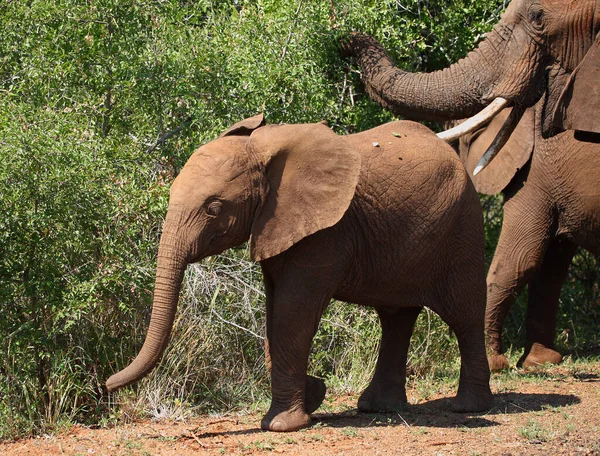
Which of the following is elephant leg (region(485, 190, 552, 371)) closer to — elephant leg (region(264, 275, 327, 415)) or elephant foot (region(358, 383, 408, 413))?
elephant foot (region(358, 383, 408, 413))

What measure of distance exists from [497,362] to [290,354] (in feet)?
9.92

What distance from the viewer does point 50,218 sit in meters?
7.56

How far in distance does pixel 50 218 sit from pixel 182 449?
6.32 feet

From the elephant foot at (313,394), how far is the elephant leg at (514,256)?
2.49 m

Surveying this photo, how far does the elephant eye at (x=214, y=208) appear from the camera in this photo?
6488mm

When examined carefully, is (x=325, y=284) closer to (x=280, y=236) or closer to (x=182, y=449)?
(x=280, y=236)

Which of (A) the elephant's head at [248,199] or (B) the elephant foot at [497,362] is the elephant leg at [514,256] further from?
(A) the elephant's head at [248,199]

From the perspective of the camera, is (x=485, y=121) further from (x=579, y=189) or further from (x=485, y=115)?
(x=579, y=189)

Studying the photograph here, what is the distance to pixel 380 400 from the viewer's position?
7613 mm

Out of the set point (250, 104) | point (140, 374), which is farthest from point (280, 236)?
point (250, 104)

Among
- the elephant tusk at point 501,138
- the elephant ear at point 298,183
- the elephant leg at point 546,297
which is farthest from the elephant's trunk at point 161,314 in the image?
the elephant leg at point 546,297

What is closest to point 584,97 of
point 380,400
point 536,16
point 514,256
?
point 536,16

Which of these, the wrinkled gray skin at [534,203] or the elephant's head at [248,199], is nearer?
the elephant's head at [248,199]

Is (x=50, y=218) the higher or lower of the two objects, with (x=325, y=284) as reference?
higher
